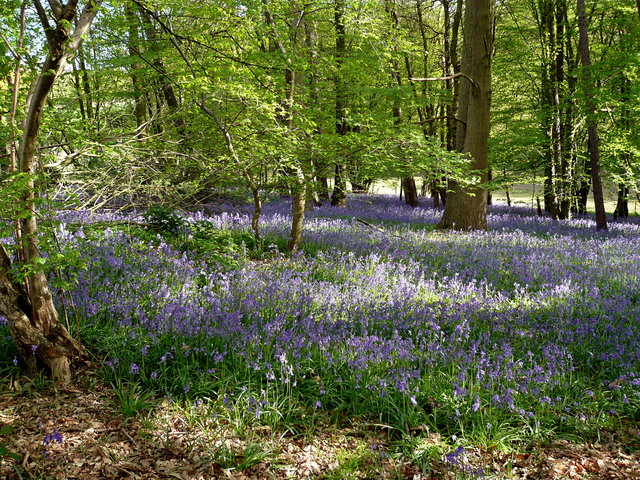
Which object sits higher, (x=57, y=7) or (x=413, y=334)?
(x=57, y=7)

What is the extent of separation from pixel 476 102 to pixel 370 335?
7894 mm

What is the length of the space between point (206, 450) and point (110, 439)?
717mm

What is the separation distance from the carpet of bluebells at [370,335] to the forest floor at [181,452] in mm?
200

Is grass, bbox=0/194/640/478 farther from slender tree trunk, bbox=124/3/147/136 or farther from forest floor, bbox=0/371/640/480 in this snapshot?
slender tree trunk, bbox=124/3/147/136

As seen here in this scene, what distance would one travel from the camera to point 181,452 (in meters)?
2.99

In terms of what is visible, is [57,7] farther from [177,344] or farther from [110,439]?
[110,439]

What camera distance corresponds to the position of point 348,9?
7594mm

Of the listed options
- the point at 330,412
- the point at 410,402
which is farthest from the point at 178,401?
the point at 410,402

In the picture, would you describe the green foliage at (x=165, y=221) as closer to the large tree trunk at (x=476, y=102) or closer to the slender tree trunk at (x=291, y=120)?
the slender tree trunk at (x=291, y=120)

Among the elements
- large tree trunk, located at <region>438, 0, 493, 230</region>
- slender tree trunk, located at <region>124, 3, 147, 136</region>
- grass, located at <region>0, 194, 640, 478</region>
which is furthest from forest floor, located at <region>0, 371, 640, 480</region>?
large tree trunk, located at <region>438, 0, 493, 230</region>

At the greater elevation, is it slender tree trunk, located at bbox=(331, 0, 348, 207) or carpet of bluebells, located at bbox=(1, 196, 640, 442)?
slender tree trunk, located at bbox=(331, 0, 348, 207)

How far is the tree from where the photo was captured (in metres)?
3.10

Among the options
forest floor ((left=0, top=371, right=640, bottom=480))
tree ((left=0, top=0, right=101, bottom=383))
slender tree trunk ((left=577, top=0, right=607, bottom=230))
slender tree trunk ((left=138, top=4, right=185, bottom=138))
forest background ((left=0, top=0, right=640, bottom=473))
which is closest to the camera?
forest floor ((left=0, top=371, right=640, bottom=480))

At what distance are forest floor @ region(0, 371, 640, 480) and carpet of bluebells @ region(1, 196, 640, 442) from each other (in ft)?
0.66
